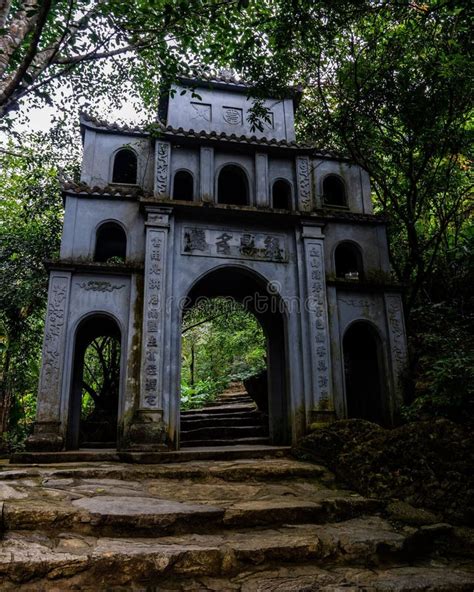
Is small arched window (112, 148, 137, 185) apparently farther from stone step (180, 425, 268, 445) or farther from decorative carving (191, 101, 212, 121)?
stone step (180, 425, 268, 445)

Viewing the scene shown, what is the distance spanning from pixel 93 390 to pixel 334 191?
28.2 ft

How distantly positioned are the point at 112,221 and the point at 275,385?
5.25 m

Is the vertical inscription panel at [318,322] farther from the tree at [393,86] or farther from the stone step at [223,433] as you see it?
the stone step at [223,433]

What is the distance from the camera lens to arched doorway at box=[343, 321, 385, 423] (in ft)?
32.7

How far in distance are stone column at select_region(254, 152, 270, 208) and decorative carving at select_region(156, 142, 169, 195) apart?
2.02 meters

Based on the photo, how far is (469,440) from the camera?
177 inches

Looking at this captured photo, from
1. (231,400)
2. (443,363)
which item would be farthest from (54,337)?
(231,400)

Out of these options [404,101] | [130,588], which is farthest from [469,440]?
[404,101]

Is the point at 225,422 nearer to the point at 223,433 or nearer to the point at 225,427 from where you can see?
the point at 225,427

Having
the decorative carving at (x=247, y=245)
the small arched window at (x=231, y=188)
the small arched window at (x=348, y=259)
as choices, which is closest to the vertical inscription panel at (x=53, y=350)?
the decorative carving at (x=247, y=245)

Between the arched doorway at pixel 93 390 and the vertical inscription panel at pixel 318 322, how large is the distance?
4088mm

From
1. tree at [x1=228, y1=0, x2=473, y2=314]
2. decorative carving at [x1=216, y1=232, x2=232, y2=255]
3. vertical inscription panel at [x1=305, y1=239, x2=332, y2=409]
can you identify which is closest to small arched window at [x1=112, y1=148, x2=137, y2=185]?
decorative carving at [x1=216, y1=232, x2=232, y2=255]

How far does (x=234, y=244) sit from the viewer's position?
30.6 ft

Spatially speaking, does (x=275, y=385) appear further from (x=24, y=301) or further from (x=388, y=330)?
(x=24, y=301)
